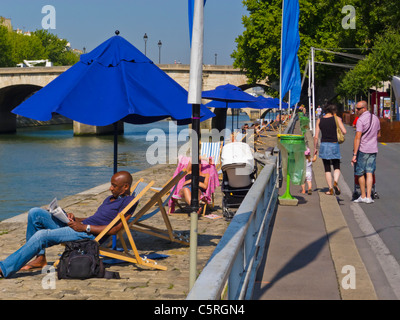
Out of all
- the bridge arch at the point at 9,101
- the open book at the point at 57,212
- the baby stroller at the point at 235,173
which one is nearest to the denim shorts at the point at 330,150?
the baby stroller at the point at 235,173

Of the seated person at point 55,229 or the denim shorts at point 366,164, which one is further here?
the denim shorts at point 366,164

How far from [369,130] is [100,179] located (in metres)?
15.2

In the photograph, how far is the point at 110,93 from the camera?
6.11 metres

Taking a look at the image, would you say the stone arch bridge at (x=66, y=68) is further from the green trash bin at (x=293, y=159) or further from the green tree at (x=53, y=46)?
the green trash bin at (x=293, y=159)

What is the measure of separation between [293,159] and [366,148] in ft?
4.85

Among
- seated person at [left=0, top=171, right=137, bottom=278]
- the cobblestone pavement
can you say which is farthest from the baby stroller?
seated person at [left=0, top=171, right=137, bottom=278]

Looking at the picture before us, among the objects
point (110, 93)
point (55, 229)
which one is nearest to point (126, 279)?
point (55, 229)

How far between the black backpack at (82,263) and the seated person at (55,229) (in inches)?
6.1

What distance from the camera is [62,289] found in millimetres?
5359

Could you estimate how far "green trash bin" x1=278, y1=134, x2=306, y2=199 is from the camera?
9.74 m

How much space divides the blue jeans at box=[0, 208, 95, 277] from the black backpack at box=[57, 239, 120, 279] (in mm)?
124

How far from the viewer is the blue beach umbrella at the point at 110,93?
5961 millimetres

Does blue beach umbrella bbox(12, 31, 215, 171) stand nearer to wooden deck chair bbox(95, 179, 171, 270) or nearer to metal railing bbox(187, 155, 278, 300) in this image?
wooden deck chair bbox(95, 179, 171, 270)
